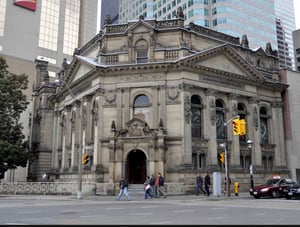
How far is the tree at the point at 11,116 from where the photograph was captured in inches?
1586

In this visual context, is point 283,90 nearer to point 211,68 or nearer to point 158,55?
point 211,68

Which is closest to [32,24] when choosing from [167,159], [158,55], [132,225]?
[158,55]

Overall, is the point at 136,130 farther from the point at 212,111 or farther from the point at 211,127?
the point at 212,111

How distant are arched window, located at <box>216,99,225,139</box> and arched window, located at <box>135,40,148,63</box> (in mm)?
9533

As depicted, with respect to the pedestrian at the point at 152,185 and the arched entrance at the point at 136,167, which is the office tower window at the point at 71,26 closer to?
the arched entrance at the point at 136,167

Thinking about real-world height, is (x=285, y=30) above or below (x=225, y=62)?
above

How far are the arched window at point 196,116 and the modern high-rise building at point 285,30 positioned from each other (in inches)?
5176

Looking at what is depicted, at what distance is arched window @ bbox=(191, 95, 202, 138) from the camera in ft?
119

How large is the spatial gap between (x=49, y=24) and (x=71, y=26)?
803 centimetres

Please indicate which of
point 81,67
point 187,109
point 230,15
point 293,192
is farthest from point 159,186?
point 230,15

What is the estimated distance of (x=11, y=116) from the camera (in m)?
42.0

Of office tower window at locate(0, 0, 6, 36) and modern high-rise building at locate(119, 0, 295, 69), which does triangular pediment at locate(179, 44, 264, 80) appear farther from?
office tower window at locate(0, 0, 6, 36)

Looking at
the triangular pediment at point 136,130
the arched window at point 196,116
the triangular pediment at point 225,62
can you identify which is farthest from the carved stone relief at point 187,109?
the triangular pediment at point 225,62

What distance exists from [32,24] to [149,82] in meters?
66.9
